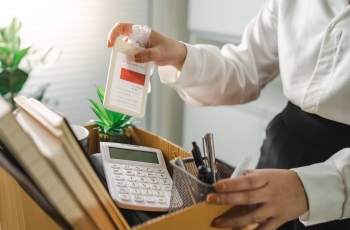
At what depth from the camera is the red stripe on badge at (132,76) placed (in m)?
0.62

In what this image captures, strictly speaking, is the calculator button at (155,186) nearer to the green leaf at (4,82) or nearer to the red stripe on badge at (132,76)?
the red stripe on badge at (132,76)

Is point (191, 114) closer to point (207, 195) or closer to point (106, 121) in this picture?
point (106, 121)

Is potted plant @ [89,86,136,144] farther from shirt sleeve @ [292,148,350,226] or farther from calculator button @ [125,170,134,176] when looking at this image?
shirt sleeve @ [292,148,350,226]

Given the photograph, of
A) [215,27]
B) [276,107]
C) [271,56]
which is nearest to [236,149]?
[276,107]

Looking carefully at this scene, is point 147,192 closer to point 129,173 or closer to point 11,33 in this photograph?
point 129,173

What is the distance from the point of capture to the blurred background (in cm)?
135

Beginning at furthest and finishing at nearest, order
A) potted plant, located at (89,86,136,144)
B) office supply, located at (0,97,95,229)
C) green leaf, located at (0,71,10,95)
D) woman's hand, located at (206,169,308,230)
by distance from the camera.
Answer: green leaf, located at (0,71,10,95)
potted plant, located at (89,86,136,144)
woman's hand, located at (206,169,308,230)
office supply, located at (0,97,95,229)

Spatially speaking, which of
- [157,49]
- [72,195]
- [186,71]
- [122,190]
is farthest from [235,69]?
[72,195]

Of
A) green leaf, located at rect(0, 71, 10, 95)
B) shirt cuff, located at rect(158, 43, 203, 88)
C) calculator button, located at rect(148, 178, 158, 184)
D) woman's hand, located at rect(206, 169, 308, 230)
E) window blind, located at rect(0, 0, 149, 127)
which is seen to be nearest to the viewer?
woman's hand, located at rect(206, 169, 308, 230)

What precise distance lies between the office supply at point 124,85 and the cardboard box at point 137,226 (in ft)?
0.25

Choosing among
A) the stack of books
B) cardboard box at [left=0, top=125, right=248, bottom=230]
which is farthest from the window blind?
the stack of books

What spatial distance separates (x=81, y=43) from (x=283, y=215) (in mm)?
1160

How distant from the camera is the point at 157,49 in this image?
0.70 meters

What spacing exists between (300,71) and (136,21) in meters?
1.00
